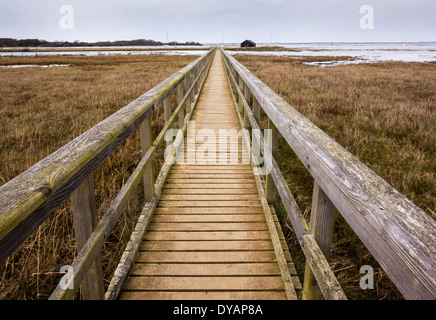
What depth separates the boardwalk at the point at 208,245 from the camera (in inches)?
83.0

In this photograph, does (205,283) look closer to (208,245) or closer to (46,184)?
(208,245)

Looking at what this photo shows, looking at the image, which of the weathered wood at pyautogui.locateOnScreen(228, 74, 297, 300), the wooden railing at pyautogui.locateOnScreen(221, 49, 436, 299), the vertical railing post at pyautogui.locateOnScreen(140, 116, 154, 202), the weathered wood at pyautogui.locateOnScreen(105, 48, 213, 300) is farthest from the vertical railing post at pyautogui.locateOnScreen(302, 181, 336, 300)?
the vertical railing post at pyautogui.locateOnScreen(140, 116, 154, 202)

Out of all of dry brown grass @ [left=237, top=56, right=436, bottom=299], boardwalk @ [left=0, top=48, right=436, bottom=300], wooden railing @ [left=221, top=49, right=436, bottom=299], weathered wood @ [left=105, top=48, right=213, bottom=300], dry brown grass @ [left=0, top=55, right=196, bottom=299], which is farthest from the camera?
dry brown grass @ [left=237, top=56, right=436, bottom=299]

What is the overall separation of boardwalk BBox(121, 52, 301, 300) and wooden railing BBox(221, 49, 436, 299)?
2.09 ft

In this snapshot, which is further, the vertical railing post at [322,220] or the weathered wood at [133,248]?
the weathered wood at [133,248]

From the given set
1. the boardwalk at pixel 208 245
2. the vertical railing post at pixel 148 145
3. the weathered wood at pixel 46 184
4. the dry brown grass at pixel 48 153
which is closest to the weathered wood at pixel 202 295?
the boardwalk at pixel 208 245

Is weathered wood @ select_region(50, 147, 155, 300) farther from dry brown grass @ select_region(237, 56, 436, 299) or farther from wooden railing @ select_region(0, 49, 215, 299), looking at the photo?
dry brown grass @ select_region(237, 56, 436, 299)

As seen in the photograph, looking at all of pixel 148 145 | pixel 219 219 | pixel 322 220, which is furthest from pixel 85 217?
pixel 219 219

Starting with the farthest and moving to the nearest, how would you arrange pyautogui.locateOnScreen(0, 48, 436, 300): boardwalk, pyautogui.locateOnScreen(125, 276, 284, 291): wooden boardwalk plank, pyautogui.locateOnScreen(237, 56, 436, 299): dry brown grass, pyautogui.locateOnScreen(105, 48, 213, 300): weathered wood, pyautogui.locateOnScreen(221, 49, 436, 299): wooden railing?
pyautogui.locateOnScreen(237, 56, 436, 299): dry brown grass → pyautogui.locateOnScreen(125, 276, 284, 291): wooden boardwalk plank → pyautogui.locateOnScreen(105, 48, 213, 300): weathered wood → pyautogui.locateOnScreen(0, 48, 436, 300): boardwalk → pyautogui.locateOnScreen(221, 49, 436, 299): wooden railing

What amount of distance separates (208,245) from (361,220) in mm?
1816

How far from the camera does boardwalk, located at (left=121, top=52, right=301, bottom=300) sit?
6.92ft

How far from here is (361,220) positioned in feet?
3.11

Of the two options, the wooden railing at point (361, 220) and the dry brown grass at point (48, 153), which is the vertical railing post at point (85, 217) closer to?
the dry brown grass at point (48, 153)

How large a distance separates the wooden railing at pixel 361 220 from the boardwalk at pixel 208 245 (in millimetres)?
638
